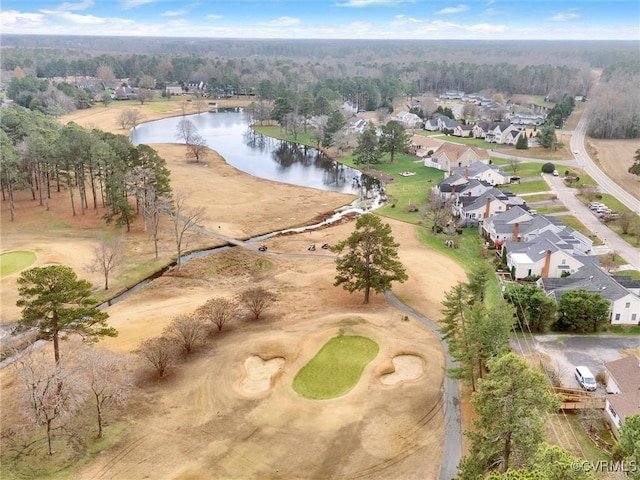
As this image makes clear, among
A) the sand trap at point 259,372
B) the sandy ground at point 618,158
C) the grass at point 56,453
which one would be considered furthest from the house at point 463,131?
the grass at point 56,453

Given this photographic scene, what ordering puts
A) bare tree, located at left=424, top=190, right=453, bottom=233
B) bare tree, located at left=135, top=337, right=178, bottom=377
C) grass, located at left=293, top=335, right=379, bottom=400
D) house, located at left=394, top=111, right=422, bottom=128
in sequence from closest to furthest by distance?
grass, located at left=293, top=335, right=379, bottom=400
bare tree, located at left=135, top=337, right=178, bottom=377
bare tree, located at left=424, top=190, right=453, bottom=233
house, located at left=394, top=111, right=422, bottom=128

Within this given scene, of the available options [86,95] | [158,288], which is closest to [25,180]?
[158,288]

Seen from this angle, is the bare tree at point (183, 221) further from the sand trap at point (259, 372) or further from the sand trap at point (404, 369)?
the sand trap at point (404, 369)

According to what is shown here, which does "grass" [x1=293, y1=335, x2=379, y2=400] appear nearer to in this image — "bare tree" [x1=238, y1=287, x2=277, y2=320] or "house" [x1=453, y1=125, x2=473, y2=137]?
"bare tree" [x1=238, y1=287, x2=277, y2=320]

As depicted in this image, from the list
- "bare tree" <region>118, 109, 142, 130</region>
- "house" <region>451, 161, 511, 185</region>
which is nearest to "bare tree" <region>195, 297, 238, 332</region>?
"house" <region>451, 161, 511, 185</region>

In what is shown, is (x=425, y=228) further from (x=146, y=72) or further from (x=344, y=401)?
(x=146, y=72)

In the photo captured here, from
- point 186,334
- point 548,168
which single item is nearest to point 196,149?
point 548,168
